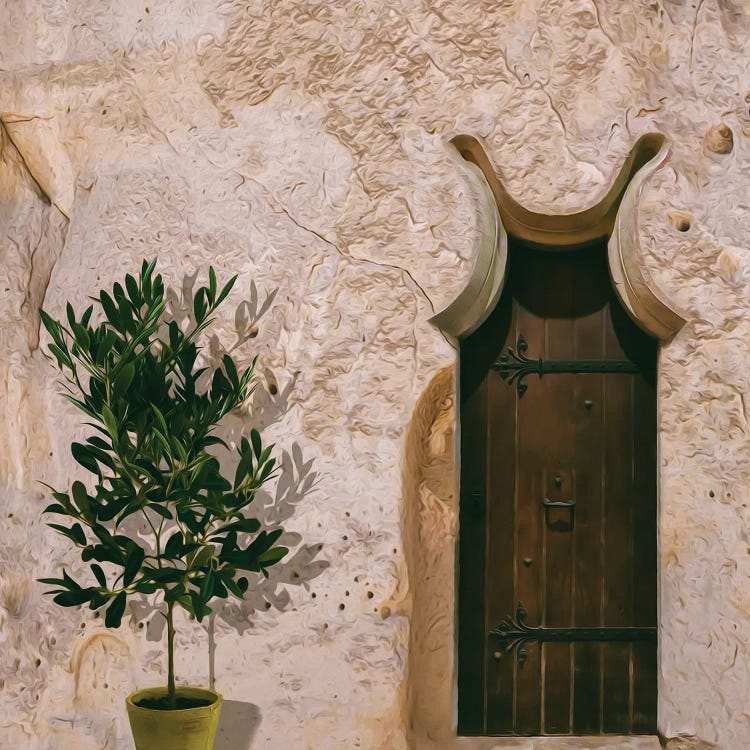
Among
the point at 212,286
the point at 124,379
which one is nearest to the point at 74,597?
the point at 124,379

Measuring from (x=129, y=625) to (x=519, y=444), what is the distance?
149 cm

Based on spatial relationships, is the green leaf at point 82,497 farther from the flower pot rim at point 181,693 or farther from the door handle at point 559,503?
the door handle at point 559,503

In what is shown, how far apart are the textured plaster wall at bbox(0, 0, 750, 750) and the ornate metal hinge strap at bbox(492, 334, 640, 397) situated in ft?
0.62

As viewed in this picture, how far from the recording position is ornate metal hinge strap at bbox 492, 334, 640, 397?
3293 millimetres

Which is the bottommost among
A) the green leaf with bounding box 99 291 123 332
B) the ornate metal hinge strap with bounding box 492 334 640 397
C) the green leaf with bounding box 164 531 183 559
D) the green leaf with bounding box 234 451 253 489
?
the green leaf with bounding box 164 531 183 559

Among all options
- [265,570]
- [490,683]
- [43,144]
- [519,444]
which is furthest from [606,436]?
[43,144]

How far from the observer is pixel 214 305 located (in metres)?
2.91

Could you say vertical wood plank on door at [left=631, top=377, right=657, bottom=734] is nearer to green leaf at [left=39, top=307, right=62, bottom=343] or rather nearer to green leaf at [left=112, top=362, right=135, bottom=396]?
green leaf at [left=112, top=362, right=135, bottom=396]

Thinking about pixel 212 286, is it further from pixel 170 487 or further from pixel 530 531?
pixel 530 531

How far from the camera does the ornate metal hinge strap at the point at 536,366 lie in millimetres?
3293

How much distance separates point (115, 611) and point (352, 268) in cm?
136

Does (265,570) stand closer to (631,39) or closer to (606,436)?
(606,436)

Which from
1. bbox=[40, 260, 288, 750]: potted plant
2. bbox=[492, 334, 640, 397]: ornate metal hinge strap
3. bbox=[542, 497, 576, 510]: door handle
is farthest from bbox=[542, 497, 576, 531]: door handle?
bbox=[40, 260, 288, 750]: potted plant

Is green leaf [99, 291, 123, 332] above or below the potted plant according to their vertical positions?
above
